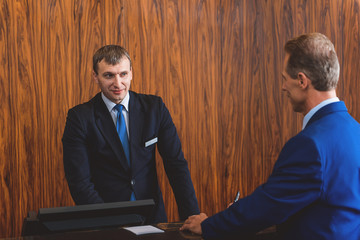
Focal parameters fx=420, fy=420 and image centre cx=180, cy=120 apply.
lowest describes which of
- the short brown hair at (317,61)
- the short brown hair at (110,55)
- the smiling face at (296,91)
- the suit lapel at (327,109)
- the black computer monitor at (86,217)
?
the black computer monitor at (86,217)

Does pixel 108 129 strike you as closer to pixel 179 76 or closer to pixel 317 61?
pixel 317 61

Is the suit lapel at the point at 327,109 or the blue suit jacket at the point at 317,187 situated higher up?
the suit lapel at the point at 327,109

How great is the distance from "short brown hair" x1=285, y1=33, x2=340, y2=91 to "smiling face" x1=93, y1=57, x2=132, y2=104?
1028 millimetres

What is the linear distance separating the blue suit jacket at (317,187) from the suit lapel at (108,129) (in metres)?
0.97

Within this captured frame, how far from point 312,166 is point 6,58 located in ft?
8.01

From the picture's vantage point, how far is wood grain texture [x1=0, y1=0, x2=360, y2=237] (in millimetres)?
3035

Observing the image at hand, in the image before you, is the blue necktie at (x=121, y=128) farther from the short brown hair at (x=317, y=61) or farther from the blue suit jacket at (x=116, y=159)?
the short brown hair at (x=317, y=61)

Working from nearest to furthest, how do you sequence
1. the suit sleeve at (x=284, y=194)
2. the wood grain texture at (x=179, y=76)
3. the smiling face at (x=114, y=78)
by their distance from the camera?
the suit sleeve at (x=284, y=194)
the smiling face at (x=114, y=78)
the wood grain texture at (x=179, y=76)

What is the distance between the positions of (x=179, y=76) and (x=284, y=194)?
2195mm

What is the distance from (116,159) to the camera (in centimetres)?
216

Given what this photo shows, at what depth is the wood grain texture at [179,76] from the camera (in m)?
3.04

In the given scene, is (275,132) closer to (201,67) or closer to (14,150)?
(201,67)

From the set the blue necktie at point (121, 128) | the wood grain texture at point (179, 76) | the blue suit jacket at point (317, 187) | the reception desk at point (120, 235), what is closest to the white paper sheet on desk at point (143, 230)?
the reception desk at point (120, 235)

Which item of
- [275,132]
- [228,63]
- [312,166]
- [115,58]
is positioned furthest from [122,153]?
[275,132]
